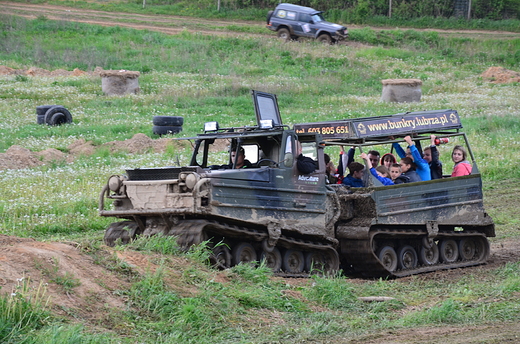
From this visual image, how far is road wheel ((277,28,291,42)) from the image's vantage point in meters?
44.0

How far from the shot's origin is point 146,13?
52.0m

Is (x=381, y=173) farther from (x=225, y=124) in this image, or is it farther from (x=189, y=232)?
(x=225, y=124)

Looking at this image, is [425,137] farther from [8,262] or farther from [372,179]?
[8,262]

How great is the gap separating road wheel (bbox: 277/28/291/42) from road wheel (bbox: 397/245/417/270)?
31.3 meters

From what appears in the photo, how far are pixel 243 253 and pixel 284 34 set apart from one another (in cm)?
3394

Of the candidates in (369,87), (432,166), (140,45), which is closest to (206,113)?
(369,87)

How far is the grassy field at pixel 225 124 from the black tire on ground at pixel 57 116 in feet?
1.65

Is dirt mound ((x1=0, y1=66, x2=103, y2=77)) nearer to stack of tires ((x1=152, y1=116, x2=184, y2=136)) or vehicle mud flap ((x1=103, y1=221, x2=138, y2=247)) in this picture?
stack of tires ((x1=152, y1=116, x2=184, y2=136))

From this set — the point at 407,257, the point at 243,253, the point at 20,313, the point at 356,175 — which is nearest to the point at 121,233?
the point at 243,253

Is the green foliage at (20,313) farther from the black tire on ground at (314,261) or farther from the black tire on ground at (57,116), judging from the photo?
the black tire on ground at (57,116)

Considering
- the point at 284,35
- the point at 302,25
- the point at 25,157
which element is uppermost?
the point at 302,25

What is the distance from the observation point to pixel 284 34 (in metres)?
44.2

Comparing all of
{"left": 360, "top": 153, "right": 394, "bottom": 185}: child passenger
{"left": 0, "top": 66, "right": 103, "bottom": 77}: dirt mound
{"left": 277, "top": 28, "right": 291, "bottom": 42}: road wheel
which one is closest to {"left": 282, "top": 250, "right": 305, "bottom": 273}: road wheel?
{"left": 360, "top": 153, "right": 394, "bottom": 185}: child passenger

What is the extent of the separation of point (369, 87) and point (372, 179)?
2451 cm
